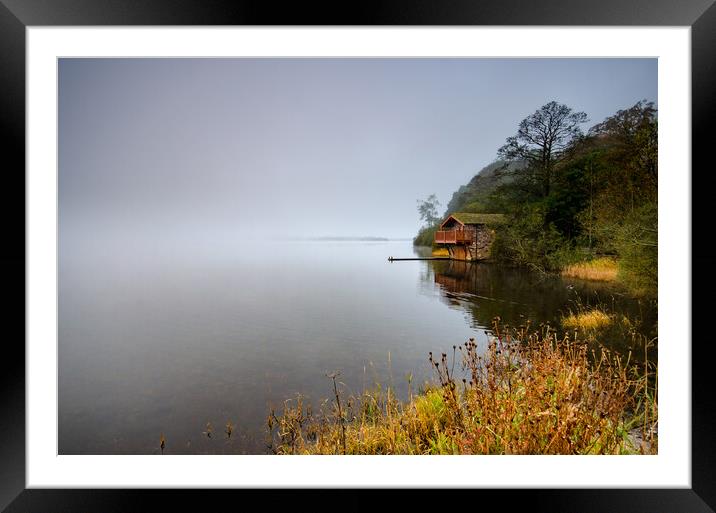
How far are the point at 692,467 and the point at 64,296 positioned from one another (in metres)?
6.59

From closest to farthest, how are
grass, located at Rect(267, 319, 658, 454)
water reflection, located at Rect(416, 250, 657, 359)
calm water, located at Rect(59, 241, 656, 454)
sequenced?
grass, located at Rect(267, 319, 658, 454) < calm water, located at Rect(59, 241, 656, 454) < water reflection, located at Rect(416, 250, 657, 359)

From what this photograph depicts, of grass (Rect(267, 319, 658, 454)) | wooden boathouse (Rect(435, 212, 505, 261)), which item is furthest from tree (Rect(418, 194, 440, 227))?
grass (Rect(267, 319, 658, 454))

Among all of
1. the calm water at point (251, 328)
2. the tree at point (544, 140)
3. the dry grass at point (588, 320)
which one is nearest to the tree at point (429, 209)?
the calm water at point (251, 328)

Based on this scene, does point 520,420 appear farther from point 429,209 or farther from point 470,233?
point 470,233

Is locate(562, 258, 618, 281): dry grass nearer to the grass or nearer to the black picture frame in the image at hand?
the grass

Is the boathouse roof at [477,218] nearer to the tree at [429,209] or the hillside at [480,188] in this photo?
the hillside at [480,188]

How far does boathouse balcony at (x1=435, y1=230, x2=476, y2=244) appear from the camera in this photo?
4672mm

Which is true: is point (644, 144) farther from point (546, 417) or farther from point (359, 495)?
point (359, 495)

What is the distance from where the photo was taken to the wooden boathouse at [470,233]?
474 cm

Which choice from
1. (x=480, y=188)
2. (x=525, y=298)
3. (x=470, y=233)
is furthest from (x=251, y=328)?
(x=480, y=188)

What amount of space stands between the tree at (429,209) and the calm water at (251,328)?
419mm

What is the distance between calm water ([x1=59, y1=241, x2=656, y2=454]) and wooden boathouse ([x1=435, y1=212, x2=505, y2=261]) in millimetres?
214

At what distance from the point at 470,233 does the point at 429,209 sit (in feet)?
2.39

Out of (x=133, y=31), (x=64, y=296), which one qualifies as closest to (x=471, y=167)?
(x=133, y=31)
